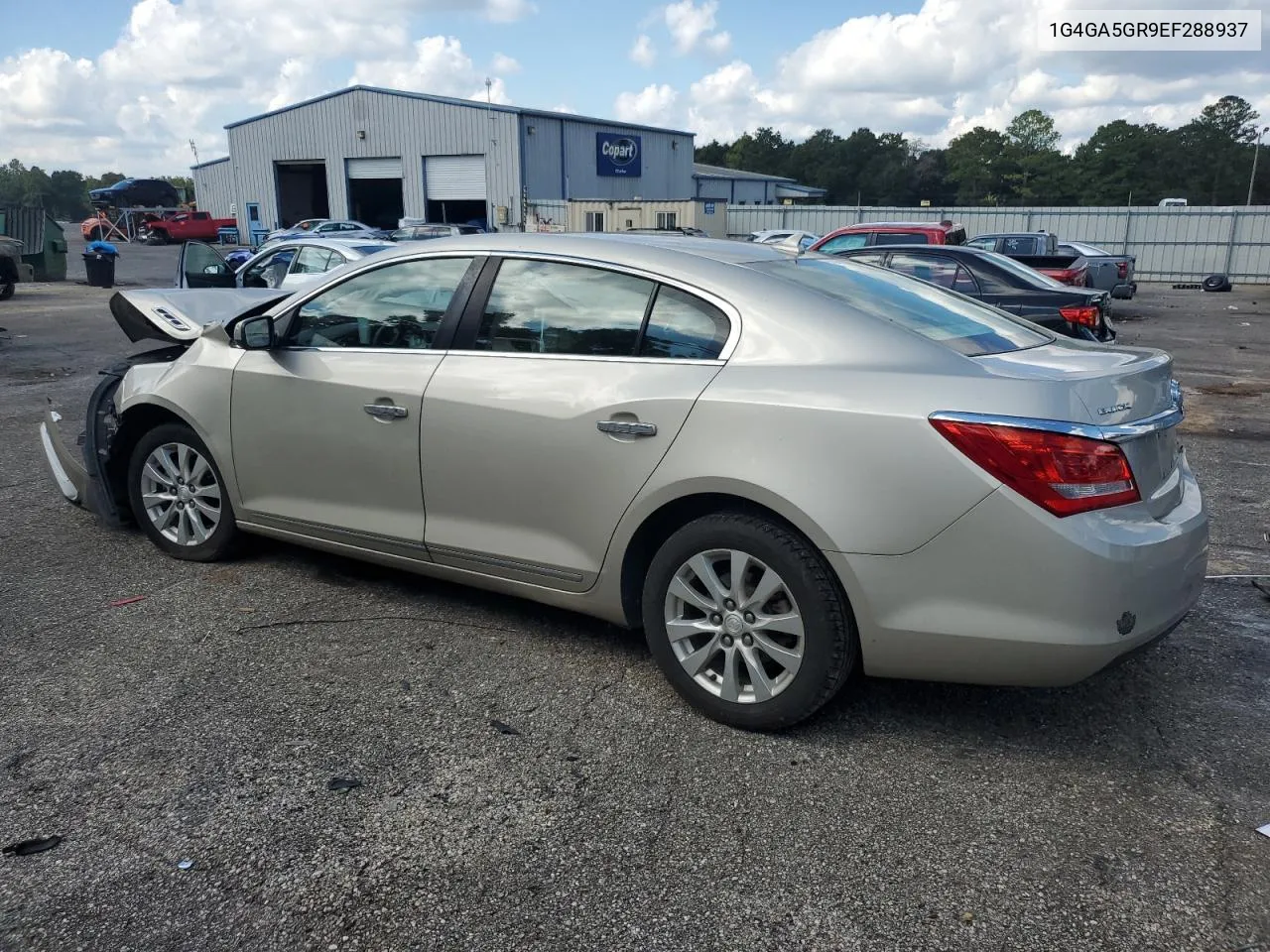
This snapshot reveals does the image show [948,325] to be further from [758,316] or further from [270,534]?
[270,534]

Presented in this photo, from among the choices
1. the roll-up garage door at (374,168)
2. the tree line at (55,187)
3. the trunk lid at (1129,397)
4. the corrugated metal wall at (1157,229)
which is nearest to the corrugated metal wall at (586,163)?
the roll-up garage door at (374,168)

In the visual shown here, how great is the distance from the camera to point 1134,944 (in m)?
2.40

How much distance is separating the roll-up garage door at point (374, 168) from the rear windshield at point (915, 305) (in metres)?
43.8

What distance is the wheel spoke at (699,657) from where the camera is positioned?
3.40 metres

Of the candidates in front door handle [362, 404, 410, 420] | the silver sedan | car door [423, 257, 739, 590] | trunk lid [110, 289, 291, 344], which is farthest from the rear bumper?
trunk lid [110, 289, 291, 344]

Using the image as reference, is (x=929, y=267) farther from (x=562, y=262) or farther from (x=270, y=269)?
(x=562, y=262)

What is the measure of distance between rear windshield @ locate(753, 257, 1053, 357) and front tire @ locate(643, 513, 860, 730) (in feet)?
2.87

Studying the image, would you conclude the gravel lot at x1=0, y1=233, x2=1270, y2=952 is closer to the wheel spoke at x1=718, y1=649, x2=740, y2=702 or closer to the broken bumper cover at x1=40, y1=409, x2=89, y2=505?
the wheel spoke at x1=718, y1=649, x2=740, y2=702

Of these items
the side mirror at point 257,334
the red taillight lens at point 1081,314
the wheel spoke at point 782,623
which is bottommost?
the wheel spoke at point 782,623

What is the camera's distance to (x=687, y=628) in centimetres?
343

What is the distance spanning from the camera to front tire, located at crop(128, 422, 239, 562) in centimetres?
484

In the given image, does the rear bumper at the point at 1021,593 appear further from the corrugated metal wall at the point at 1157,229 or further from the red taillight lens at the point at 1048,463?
the corrugated metal wall at the point at 1157,229

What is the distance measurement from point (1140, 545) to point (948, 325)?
3.46 feet

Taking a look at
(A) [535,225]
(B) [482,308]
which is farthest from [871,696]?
(A) [535,225]
